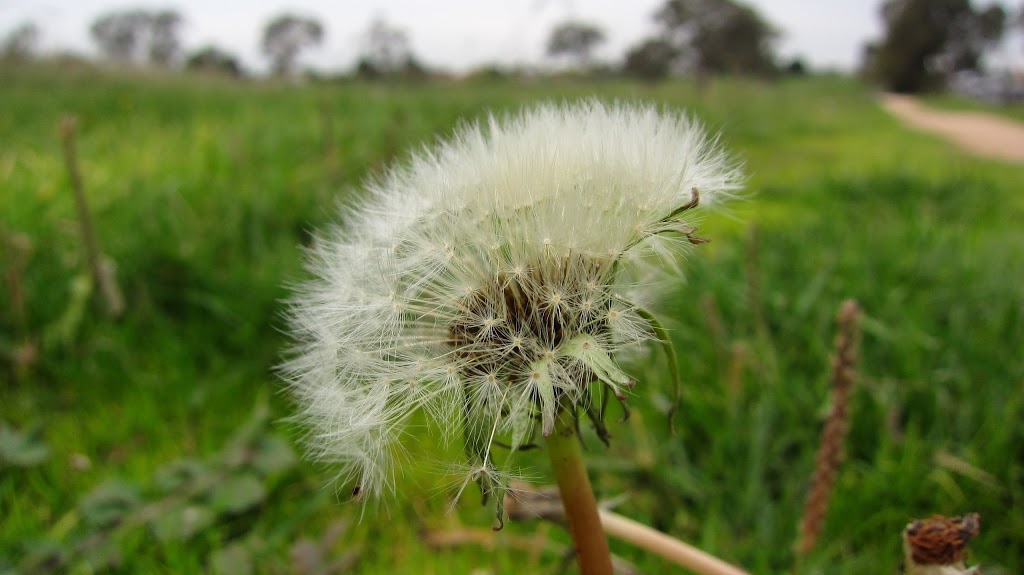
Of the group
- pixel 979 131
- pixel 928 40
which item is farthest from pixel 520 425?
pixel 928 40

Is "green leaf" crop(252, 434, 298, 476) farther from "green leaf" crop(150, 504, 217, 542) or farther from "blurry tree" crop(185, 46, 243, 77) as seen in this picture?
"blurry tree" crop(185, 46, 243, 77)

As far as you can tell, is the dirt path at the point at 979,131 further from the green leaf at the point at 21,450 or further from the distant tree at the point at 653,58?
the green leaf at the point at 21,450

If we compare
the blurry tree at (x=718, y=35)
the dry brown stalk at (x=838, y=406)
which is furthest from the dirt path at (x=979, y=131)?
the dry brown stalk at (x=838, y=406)

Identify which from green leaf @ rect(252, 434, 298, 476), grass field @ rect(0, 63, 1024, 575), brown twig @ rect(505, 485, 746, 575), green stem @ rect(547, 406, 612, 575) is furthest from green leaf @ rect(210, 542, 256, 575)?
green stem @ rect(547, 406, 612, 575)

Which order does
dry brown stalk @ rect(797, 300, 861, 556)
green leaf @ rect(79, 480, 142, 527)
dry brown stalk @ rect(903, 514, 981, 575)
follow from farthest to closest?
green leaf @ rect(79, 480, 142, 527) → dry brown stalk @ rect(797, 300, 861, 556) → dry brown stalk @ rect(903, 514, 981, 575)

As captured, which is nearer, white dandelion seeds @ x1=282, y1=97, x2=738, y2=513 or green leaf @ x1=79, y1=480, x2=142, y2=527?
white dandelion seeds @ x1=282, y1=97, x2=738, y2=513

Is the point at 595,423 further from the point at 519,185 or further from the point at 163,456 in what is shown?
the point at 163,456
